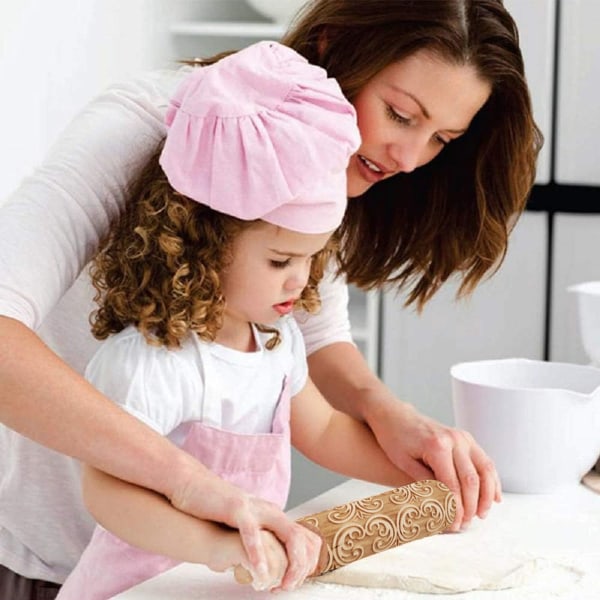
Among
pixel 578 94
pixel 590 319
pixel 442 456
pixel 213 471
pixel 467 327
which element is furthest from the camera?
pixel 467 327

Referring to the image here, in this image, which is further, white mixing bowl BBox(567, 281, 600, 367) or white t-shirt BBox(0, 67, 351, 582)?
white mixing bowl BBox(567, 281, 600, 367)

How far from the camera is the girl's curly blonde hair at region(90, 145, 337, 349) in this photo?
48.3 inches

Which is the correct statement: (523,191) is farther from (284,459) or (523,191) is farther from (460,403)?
(284,459)

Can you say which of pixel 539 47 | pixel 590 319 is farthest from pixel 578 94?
pixel 590 319

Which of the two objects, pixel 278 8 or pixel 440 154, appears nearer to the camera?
pixel 440 154

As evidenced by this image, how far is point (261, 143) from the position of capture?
3.82 feet

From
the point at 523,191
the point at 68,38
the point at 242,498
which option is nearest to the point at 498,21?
the point at 523,191

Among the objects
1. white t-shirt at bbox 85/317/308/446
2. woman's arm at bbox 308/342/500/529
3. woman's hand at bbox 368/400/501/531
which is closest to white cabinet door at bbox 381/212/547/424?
woman's arm at bbox 308/342/500/529

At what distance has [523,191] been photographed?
1.66m

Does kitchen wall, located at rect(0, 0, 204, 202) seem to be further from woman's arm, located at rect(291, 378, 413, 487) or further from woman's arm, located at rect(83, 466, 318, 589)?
woman's arm, located at rect(83, 466, 318, 589)

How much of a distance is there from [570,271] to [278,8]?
35.2 inches

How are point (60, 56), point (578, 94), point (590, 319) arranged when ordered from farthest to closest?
point (60, 56) < point (578, 94) < point (590, 319)

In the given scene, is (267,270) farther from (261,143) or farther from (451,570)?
(451,570)

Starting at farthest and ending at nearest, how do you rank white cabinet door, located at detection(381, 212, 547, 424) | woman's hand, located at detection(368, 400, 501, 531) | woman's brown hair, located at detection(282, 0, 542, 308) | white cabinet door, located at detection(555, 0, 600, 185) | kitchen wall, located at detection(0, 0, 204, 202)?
kitchen wall, located at detection(0, 0, 204, 202) → white cabinet door, located at detection(381, 212, 547, 424) → white cabinet door, located at detection(555, 0, 600, 185) → woman's brown hair, located at detection(282, 0, 542, 308) → woman's hand, located at detection(368, 400, 501, 531)
